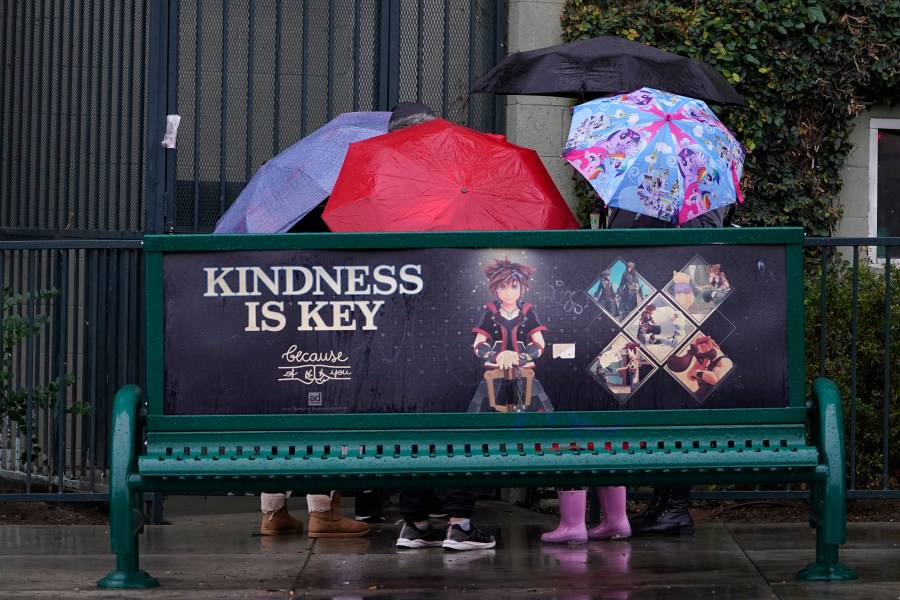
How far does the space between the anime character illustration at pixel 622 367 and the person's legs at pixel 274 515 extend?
2495 millimetres

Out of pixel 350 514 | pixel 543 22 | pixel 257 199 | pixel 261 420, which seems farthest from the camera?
pixel 543 22

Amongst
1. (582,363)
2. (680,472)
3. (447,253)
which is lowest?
(680,472)

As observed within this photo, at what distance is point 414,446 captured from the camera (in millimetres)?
5500

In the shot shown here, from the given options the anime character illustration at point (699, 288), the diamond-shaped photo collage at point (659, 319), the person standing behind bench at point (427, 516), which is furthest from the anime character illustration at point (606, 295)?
the person standing behind bench at point (427, 516)

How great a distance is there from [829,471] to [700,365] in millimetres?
687

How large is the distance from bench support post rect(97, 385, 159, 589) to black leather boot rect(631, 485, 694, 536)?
8.95 feet

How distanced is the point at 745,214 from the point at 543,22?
1.82m

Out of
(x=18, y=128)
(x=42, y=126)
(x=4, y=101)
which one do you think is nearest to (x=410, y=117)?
(x=42, y=126)

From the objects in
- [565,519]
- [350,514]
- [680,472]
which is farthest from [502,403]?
[350,514]

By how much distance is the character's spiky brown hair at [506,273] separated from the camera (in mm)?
5445

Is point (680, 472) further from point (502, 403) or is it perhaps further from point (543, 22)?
point (543, 22)

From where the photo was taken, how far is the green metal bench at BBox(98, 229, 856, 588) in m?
5.44

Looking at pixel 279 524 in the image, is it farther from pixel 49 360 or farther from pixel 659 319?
pixel 659 319

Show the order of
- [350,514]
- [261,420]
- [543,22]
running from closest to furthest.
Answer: [261,420], [350,514], [543,22]
